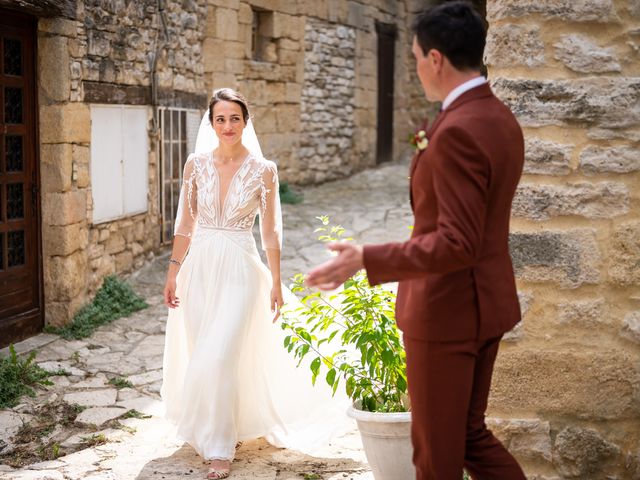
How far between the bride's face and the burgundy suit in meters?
1.95

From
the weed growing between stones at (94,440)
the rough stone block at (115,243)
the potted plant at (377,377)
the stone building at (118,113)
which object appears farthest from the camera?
the rough stone block at (115,243)

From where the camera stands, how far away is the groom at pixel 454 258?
7.54 feet

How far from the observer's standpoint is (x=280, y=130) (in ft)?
41.6

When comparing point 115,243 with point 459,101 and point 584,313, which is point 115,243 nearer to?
point 584,313

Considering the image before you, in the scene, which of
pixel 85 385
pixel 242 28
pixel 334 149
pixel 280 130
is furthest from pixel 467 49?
pixel 334 149

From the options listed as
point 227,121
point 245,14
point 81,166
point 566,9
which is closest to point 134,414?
point 227,121

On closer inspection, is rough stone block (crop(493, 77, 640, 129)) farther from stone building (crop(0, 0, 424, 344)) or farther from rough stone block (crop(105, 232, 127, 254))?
rough stone block (crop(105, 232, 127, 254))

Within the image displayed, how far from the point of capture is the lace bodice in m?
4.41

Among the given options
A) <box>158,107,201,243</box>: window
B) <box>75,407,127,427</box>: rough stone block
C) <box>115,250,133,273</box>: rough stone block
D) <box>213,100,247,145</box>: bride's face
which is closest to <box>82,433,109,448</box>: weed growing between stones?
<box>75,407,127,427</box>: rough stone block

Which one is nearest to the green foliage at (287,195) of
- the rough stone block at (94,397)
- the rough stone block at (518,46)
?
the rough stone block at (94,397)

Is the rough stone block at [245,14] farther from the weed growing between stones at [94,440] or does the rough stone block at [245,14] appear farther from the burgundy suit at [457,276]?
the burgundy suit at [457,276]

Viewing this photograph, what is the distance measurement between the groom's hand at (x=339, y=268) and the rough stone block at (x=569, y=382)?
1245 millimetres

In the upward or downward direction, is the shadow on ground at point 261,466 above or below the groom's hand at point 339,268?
below

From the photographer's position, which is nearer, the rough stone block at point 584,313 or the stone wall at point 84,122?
the rough stone block at point 584,313
